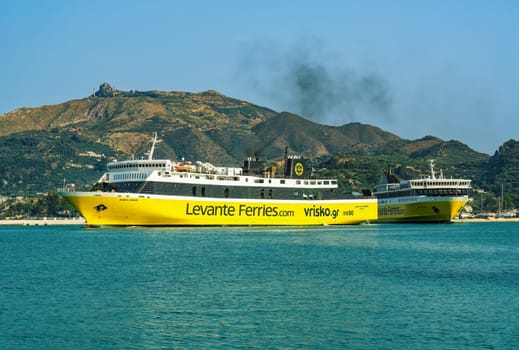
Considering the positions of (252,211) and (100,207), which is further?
(252,211)

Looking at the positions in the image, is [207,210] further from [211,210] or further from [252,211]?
[252,211]

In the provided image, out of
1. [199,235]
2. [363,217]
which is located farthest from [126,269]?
[363,217]

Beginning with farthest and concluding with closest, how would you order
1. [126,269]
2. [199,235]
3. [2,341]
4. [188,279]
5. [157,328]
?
[199,235]
[126,269]
[188,279]
[157,328]
[2,341]

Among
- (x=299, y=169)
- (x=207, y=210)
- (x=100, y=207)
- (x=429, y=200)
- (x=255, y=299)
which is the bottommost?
(x=255, y=299)

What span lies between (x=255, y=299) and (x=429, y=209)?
85.9 m

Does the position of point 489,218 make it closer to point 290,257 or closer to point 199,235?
point 199,235

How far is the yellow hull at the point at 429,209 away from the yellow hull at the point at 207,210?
11435 millimetres

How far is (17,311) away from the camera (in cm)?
2825

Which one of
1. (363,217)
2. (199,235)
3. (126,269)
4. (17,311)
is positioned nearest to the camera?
(17,311)

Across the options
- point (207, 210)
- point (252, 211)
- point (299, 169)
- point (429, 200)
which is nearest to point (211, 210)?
point (207, 210)

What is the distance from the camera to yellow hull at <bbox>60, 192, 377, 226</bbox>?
7544cm

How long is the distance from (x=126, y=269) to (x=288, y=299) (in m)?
13.4

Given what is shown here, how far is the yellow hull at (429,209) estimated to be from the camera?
4323 inches

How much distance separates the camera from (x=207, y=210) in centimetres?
8388
